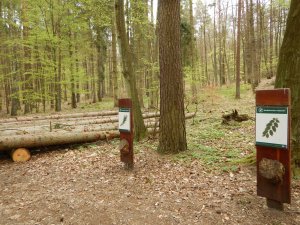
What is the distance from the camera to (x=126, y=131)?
213 inches

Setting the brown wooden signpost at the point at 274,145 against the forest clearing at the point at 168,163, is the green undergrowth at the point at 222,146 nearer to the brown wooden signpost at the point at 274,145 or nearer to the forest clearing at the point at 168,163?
the forest clearing at the point at 168,163

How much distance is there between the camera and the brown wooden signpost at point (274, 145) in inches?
125

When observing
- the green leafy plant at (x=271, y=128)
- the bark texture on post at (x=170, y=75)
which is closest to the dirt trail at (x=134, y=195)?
the bark texture on post at (x=170, y=75)

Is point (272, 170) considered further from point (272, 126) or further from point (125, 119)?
point (125, 119)

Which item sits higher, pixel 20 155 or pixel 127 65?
pixel 127 65

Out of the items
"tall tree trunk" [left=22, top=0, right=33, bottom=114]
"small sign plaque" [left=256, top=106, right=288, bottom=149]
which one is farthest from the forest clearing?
"tall tree trunk" [left=22, top=0, right=33, bottom=114]

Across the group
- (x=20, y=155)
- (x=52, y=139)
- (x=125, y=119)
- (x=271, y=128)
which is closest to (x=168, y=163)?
(x=125, y=119)

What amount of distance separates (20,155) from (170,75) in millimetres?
4715

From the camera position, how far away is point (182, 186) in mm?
4484

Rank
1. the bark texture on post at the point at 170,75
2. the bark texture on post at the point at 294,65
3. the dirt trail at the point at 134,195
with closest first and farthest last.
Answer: the dirt trail at the point at 134,195 < the bark texture on post at the point at 294,65 < the bark texture on post at the point at 170,75

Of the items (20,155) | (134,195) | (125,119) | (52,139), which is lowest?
(134,195)

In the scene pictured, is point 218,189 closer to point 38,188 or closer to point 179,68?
point 179,68

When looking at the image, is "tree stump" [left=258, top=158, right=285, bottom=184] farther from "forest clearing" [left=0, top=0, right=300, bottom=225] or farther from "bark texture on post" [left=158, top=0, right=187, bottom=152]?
"bark texture on post" [left=158, top=0, right=187, bottom=152]

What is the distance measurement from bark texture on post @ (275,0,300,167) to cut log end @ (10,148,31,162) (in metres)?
6.55
